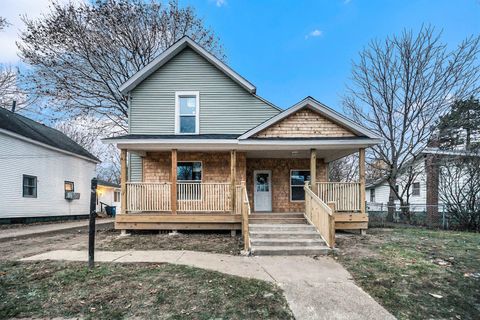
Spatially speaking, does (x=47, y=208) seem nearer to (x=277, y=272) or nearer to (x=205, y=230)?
(x=205, y=230)

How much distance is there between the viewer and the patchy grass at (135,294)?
12.2 feet

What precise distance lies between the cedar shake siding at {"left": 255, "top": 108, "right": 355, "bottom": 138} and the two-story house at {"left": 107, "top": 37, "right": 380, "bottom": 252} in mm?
35

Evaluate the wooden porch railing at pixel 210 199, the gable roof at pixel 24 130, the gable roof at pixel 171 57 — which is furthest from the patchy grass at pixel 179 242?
the gable roof at pixel 24 130

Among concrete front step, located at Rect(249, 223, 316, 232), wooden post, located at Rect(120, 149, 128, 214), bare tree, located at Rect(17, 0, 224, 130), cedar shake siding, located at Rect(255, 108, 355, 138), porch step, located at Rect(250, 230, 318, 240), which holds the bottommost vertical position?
porch step, located at Rect(250, 230, 318, 240)

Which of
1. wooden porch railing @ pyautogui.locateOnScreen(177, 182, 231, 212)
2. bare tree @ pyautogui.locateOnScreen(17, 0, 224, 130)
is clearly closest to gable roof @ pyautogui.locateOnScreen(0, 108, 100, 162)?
bare tree @ pyautogui.locateOnScreen(17, 0, 224, 130)

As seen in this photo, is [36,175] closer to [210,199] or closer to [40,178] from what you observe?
[40,178]

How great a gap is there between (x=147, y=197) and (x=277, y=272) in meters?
5.95

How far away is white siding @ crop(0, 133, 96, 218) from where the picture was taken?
535 inches

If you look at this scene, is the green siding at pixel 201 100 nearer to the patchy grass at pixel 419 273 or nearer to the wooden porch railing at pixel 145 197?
the wooden porch railing at pixel 145 197

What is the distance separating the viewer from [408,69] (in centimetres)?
1397

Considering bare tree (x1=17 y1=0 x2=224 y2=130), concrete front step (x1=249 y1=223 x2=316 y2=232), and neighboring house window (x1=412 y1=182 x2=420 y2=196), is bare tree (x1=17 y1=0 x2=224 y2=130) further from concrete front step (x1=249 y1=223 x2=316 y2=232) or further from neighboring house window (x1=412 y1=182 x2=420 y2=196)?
neighboring house window (x1=412 y1=182 x2=420 y2=196)

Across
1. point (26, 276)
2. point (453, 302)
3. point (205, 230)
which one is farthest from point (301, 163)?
point (26, 276)

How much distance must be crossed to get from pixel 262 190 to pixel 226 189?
91.6 inches

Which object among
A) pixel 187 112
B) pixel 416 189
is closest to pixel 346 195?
pixel 187 112
